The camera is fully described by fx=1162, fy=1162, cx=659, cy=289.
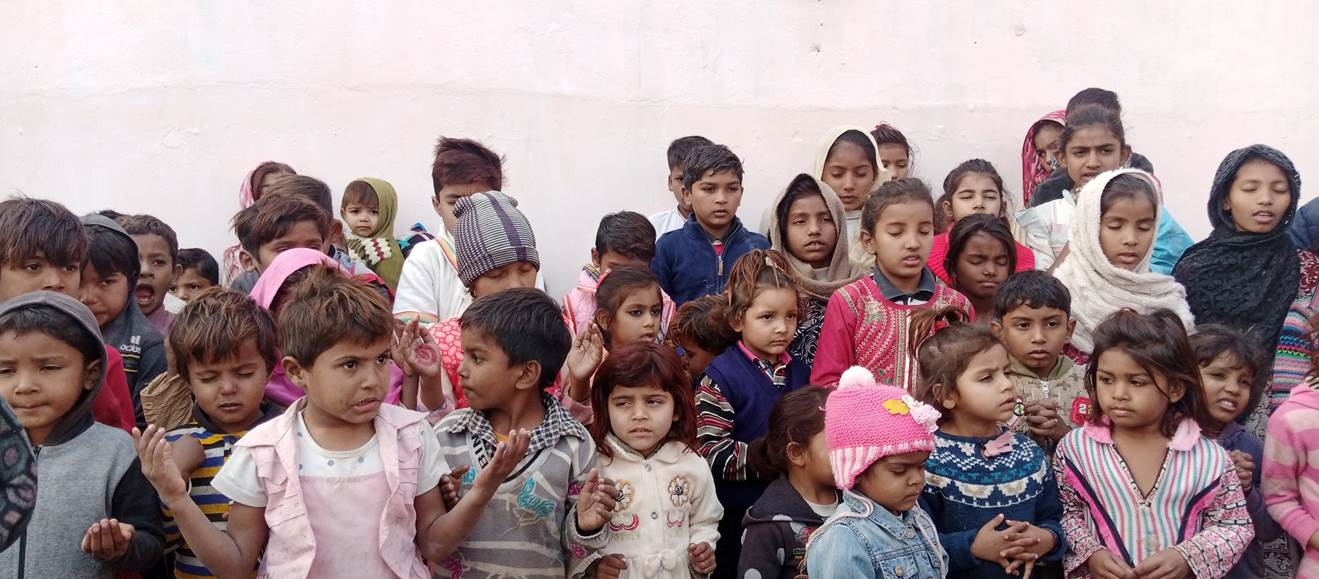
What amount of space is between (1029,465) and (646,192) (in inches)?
130

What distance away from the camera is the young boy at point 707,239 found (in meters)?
5.10

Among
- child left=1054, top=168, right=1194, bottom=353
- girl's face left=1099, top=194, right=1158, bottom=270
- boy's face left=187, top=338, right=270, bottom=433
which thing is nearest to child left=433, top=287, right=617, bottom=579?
boy's face left=187, top=338, right=270, bottom=433

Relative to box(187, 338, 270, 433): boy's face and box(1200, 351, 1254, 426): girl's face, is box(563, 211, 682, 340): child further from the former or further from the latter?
box(1200, 351, 1254, 426): girl's face

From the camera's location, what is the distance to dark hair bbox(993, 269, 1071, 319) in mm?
4012

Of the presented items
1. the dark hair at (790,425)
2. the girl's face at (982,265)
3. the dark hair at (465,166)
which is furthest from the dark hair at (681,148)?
the dark hair at (790,425)

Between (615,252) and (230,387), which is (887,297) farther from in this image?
(230,387)

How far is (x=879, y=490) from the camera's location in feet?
10.4

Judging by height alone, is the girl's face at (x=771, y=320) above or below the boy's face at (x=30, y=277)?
below

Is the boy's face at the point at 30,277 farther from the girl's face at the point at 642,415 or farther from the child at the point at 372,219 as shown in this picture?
the child at the point at 372,219

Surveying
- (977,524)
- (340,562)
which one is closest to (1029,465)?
(977,524)

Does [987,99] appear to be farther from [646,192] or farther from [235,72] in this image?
[235,72]

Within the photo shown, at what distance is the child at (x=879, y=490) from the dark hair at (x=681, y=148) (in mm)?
2905

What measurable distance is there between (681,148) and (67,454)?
3617 mm

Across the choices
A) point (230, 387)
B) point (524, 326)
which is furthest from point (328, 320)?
point (524, 326)
